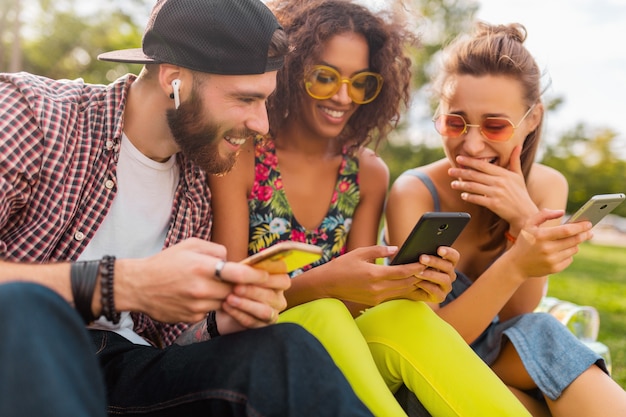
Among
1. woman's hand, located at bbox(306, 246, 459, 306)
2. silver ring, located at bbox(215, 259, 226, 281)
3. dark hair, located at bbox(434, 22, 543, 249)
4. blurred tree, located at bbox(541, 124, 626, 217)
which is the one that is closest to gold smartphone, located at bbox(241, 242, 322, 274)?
silver ring, located at bbox(215, 259, 226, 281)

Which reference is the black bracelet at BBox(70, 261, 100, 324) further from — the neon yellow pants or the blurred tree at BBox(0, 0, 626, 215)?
the blurred tree at BBox(0, 0, 626, 215)

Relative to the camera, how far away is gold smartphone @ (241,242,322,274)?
1.85m

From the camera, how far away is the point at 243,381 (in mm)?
1945

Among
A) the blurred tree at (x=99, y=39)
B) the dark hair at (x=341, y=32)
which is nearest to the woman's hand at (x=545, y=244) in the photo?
the dark hair at (x=341, y=32)

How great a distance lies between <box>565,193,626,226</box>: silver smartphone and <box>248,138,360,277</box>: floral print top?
3.76ft

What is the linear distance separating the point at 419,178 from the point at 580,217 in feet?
2.94

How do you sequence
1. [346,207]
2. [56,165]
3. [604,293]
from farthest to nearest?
[604,293] → [346,207] → [56,165]

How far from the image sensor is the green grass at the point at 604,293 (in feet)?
19.3

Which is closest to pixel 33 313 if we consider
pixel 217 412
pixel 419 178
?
pixel 217 412

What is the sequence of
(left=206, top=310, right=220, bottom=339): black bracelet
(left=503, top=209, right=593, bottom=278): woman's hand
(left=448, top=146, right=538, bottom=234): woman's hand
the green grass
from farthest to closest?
1. the green grass
2. (left=448, top=146, right=538, bottom=234): woman's hand
3. (left=503, top=209, right=593, bottom=278): woman's hand
4. (left=206, top=310, right=220, bottom=339): black bracelet

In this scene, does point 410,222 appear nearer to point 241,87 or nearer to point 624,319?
point 241,87

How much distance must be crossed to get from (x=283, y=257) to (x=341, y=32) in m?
1.73

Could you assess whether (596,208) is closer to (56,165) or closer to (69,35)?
(56,165)

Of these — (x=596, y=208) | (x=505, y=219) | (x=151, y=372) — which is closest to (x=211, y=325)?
(x=151, y=372)
